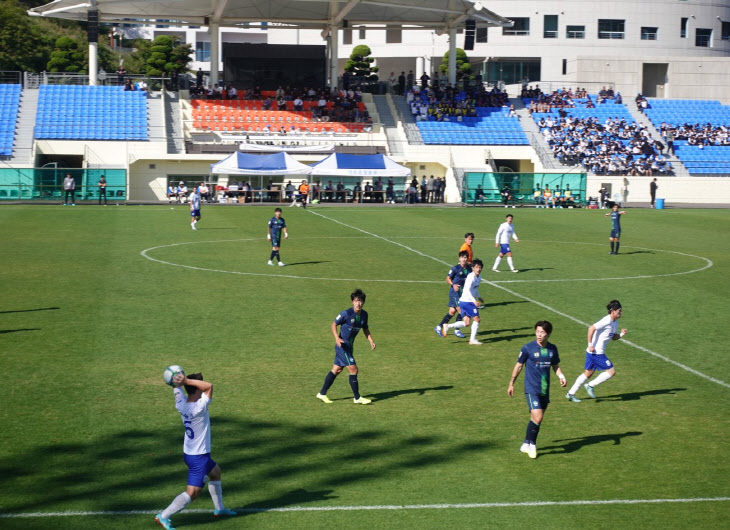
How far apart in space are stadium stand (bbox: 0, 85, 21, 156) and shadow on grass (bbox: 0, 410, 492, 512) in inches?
1886

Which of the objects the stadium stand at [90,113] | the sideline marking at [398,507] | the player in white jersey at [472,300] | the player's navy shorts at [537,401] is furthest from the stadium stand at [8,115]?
A: the player's navy shorts at [537,401]

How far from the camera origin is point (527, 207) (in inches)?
2219

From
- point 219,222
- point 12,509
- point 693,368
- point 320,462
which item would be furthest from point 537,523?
point 219,222

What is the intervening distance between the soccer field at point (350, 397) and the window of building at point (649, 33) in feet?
204

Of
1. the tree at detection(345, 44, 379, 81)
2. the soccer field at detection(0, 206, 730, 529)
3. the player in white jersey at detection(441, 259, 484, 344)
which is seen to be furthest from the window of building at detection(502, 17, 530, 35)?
the player in white jersey at detection(441, 259, 484, 344)

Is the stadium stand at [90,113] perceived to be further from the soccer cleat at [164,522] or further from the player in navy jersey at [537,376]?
the soccer cleat at [164,522]

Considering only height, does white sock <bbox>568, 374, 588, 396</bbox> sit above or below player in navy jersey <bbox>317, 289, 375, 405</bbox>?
below

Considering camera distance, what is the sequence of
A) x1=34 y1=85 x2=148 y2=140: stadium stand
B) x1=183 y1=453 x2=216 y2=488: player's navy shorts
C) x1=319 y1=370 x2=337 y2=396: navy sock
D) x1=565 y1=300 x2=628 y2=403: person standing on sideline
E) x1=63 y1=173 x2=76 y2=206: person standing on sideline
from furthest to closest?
1. x1=34 y1=85 x2=148 y2=140: stadium stand
2. x1=63 y1=173 x2=76 y2=206: person standing on sideline
3. x1=565 y1=300 x2=628 y2=403: person standing on sideline
4. x1=319 y1=370 x2=337 y2=396: navy sock
5. x1=183 y1=453 x2=216 y2=488: player's navy shorts

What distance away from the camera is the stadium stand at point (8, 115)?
56312 mm

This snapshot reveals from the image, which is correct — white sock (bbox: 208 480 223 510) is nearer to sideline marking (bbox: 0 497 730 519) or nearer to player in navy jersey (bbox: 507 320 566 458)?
sideline marking (bbox: 0 497 730 519)

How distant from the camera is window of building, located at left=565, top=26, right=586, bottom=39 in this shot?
286 feet

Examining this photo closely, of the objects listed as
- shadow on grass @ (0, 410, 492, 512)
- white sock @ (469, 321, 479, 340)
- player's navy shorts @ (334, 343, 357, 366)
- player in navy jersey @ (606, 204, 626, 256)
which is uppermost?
player in navy jersey @ (606, 204, 626, 256)

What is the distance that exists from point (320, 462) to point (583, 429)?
161 inches

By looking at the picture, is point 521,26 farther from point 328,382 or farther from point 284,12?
point 328,382
